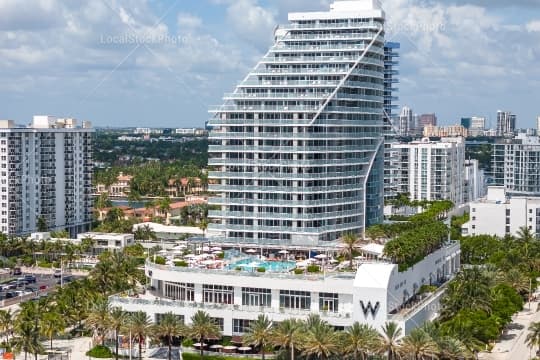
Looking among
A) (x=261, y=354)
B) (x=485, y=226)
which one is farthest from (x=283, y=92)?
(x=485, y=226)

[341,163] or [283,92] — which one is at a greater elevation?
[283,92]

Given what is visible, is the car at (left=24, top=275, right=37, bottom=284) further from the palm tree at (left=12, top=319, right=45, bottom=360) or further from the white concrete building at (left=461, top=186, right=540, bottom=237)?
the white concrete building at (left=461, top=186, right=540, bottom=237)

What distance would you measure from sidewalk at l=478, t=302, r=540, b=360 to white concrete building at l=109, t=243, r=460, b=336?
655 cm

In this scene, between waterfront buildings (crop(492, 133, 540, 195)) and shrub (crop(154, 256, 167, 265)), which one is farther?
waterfront buildings (crop(492, 133, 540, 195))

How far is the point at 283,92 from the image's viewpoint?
91500 mm

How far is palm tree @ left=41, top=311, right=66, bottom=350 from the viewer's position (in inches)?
2758

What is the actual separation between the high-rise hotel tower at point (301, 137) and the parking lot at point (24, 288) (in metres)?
21.9

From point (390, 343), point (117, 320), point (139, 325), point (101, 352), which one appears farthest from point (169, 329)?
A: point (390, 343)

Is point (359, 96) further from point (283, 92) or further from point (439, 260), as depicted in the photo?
point (439, 260)

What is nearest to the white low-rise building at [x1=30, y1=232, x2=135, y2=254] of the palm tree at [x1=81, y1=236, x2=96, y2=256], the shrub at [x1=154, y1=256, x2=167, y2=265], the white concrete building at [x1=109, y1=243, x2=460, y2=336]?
the palm tree at [x1=81, y1=236, x2=96, y2=256]

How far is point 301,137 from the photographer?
293 ft

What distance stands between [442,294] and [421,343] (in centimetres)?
2226

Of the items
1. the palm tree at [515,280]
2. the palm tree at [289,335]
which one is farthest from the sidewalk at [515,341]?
the palm tree at [289,335]

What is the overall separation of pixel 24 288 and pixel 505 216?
7134 centimetres
